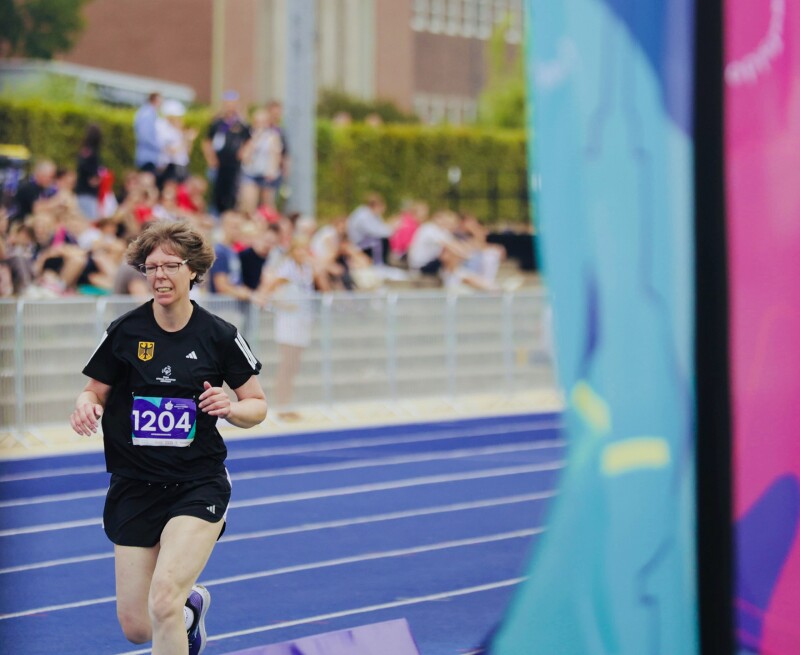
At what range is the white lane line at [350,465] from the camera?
443 inches

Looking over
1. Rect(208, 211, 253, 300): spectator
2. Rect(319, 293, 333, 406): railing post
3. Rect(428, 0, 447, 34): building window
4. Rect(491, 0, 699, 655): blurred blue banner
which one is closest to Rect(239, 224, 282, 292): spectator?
Rect(208, 211, 253, 300): spectator

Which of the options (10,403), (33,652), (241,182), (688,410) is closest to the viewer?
(688,410)

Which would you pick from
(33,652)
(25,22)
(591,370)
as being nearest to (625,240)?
(591,370)

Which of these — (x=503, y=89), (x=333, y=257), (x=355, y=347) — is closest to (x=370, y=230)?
(x=333, y=257)

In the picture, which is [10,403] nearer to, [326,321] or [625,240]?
[326,321]

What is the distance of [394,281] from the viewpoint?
2047 cm

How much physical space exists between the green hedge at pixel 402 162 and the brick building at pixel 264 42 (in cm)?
2088

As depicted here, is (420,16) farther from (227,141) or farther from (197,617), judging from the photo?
(197,617)

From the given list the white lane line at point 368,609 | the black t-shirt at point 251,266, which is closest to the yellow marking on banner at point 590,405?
the white lane line at point 368,609

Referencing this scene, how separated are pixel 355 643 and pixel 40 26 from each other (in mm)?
48922

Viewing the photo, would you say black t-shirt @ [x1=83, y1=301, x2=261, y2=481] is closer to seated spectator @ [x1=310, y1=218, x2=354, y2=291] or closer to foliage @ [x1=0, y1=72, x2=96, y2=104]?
seated spectator @ [x1=310, y1=218, x2=354, y2=291]

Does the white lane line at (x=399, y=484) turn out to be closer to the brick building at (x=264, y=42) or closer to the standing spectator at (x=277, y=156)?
the standing spectator at (x=277, y=156)

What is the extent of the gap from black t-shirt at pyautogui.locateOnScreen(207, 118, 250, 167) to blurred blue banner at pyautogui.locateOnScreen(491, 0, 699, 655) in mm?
15666

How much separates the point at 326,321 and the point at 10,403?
358 centimetres
